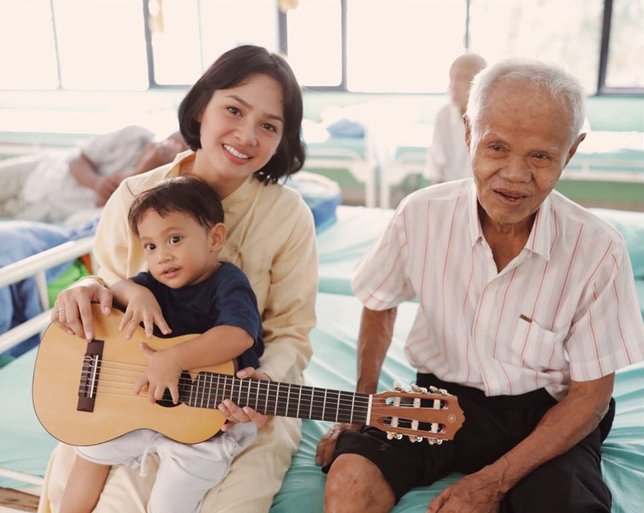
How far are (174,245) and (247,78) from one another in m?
0.43

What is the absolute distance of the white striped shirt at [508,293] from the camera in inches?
52.2

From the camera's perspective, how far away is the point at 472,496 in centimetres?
131

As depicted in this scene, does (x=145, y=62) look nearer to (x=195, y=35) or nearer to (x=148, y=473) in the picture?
(x=195, y=35)

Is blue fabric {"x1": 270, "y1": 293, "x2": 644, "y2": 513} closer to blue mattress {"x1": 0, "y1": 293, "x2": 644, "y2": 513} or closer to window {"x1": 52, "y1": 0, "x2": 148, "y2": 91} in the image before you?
blue mattress {"x1": 0, "y1": 293, "x2": 644, "y2": 513}

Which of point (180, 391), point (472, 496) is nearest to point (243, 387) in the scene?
point (180, 391)

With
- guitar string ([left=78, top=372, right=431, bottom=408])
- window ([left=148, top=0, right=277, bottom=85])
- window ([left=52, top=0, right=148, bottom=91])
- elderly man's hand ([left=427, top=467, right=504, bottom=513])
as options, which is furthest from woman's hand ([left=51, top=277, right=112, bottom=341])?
window ([left=52, top=0, right=148, bottom=91])

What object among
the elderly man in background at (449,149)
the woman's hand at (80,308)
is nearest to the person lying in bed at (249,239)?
the woman's hand at (80,308)

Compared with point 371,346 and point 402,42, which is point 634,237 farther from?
point 402,42

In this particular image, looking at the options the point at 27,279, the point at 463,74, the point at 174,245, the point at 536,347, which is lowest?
the point at 27,279

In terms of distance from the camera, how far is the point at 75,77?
23.2 feet

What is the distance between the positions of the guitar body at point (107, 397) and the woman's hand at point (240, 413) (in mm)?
22

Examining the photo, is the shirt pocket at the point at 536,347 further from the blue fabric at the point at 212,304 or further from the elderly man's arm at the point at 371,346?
the blue fabric at the point at 212,304

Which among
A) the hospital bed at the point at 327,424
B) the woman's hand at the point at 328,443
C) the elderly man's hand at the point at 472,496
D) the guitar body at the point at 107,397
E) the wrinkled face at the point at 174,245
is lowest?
the hospital bed at the point at 327,424

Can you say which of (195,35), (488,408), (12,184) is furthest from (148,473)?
(195,35)
